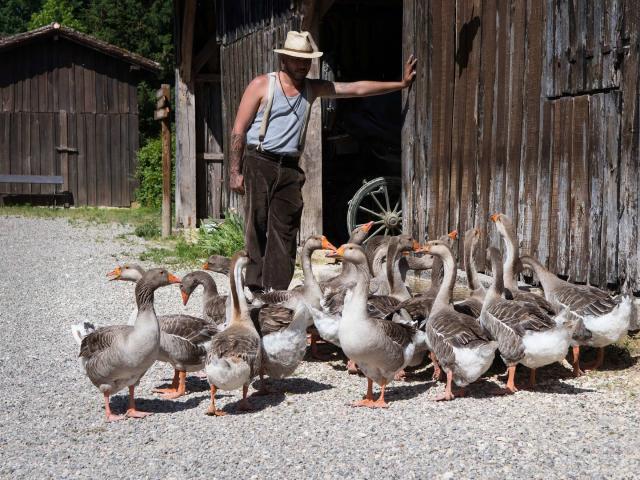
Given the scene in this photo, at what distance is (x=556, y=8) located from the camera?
Answer: 344 inches

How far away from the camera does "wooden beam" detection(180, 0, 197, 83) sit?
18.8 m

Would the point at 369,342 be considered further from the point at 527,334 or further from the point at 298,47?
the point at 298,47

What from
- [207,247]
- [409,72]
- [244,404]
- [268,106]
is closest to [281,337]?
[244,404]

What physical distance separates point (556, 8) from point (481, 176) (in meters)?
2.18

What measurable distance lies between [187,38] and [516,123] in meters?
11.7

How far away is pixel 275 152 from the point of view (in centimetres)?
931

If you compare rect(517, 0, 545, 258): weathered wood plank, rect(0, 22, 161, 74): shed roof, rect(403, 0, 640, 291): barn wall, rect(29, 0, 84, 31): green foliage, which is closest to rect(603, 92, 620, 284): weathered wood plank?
rect(403, 0, 640, 291): barn wall

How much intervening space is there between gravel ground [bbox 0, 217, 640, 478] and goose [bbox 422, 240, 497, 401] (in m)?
0.25

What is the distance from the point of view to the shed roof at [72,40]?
3016 centimetres

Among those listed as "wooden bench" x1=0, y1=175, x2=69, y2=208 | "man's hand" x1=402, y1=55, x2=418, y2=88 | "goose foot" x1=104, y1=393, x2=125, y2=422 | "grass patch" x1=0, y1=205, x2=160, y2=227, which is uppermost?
"man's hand" x1=402, y1=55, x2=418, y2=88

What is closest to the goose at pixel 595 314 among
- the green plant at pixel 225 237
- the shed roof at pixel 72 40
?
the green plant at pixel 225 237

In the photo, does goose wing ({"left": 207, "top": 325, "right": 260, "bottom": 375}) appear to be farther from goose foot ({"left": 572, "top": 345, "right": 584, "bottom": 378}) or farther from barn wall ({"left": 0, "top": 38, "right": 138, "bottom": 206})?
barn wall ({"left": 0, "top": 38, "right": 138, "bottom": 206})

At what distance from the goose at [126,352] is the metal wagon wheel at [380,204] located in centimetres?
678

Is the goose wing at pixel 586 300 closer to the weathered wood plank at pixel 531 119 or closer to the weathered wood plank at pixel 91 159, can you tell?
the weathered wood plank at pixel 531 119
